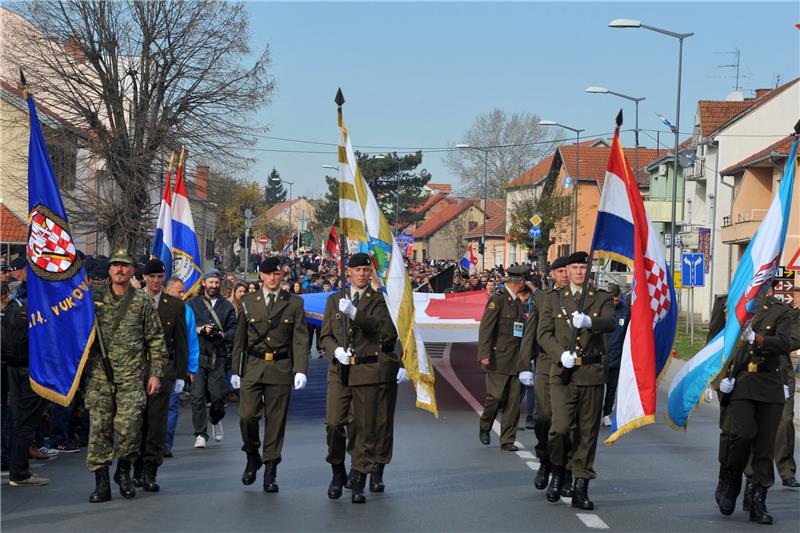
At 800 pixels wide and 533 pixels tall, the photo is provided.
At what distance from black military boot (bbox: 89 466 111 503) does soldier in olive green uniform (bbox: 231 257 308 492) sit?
47.3 inches

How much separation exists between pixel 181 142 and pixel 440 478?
28205mm

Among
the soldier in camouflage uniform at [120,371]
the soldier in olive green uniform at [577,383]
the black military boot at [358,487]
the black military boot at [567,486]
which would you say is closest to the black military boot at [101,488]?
the soldier in camouflage uniform at [120,371]

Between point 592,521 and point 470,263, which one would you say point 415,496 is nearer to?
point 592,521

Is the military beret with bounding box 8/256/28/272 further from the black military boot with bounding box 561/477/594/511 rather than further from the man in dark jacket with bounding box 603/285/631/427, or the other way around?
the man in dark jacket with bounding box 603/285/631/427

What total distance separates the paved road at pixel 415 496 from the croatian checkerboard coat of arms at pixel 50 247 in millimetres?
1747

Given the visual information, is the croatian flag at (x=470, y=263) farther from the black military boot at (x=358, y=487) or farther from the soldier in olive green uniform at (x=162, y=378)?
the black military boot at (x=358, y=487)

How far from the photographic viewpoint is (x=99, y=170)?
3850cm

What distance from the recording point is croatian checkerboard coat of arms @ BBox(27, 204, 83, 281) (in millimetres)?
9492

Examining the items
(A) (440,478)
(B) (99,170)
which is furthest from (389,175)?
(A) (440,478)

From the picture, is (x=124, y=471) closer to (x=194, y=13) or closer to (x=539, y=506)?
(x=539, y=506)

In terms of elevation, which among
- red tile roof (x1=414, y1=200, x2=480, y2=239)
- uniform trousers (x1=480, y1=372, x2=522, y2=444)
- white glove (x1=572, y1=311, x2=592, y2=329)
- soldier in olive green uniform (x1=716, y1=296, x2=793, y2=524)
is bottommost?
uniform trousers (x1=480, y1=372, x2=522, y2=444)

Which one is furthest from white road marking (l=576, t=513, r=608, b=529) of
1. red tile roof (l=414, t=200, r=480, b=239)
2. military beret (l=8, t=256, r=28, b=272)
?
red tile roof (l=414, t=200, r=480, b=239)

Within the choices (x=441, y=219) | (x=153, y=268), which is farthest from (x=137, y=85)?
(x=441, y=219)

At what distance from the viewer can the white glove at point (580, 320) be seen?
355 inches
